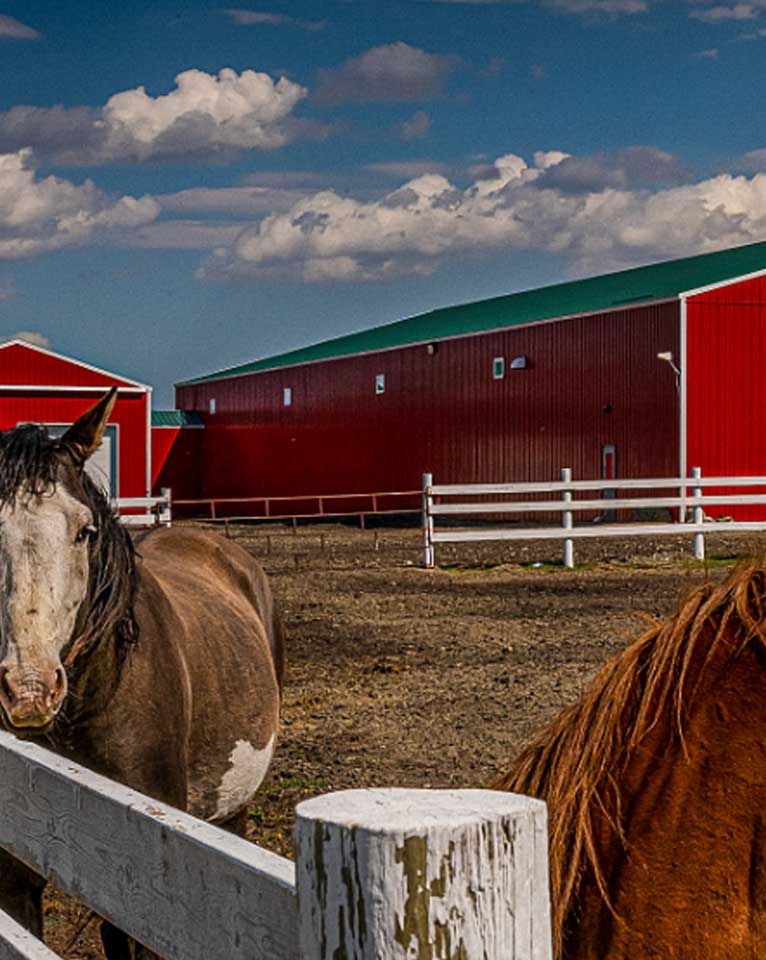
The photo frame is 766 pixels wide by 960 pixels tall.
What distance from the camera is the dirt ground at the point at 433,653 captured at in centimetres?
662

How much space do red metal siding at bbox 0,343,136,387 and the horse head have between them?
3023cm

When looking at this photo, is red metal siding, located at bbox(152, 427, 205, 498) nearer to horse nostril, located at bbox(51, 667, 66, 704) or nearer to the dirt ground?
the dirt ground

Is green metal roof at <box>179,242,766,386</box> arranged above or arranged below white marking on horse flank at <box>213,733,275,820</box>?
above

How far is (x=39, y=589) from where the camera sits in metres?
3.10

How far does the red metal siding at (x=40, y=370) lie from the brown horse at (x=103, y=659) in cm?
2947

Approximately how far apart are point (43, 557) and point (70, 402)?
3091 centimetres

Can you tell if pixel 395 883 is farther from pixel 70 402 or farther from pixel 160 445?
pixel 160 445

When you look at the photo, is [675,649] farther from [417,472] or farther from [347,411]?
[347,411]

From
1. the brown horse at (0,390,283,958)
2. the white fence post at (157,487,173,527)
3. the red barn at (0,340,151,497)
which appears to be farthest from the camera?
the red barn at (0,340,151,497)

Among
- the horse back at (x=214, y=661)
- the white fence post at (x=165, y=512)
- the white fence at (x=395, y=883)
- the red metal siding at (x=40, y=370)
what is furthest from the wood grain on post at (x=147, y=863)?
the red metal siding at (x=40, y=370)

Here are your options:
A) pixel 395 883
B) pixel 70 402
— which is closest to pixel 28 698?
pixel 395 883

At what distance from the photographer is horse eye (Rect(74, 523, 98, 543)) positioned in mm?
3358

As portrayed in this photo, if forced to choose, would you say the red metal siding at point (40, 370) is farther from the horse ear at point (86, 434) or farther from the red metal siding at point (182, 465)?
the horse ear at point (86, 434)

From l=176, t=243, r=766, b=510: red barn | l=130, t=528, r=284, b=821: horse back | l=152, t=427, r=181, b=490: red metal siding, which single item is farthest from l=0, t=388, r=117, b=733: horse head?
l=152, t=427, r=181, b=490: red metal siding
